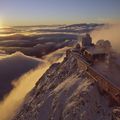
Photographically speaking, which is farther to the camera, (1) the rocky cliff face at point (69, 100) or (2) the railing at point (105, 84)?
(1) the rocky cliff face at point (69, 100)

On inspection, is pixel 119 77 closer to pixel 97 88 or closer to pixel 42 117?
pixel 97 88

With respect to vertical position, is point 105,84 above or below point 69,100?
above

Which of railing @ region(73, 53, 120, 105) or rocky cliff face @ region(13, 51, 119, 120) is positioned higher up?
railing @ region(73, 53, 120, 105)

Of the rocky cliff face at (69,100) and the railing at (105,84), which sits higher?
the railing at (105,84)

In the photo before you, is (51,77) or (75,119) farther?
(51,77)

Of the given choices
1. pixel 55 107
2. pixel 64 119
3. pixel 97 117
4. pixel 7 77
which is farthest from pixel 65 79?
pixel 7 77

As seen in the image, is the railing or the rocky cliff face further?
the rocky cliff face

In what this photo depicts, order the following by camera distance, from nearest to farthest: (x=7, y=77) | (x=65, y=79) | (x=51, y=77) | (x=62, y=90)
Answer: (x=62, y=90) → (x=65, y=79) → (x=51, y=77) → (x=7, y=77)

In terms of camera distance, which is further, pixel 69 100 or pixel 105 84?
pixel 69 100
